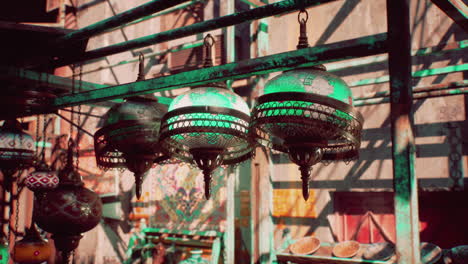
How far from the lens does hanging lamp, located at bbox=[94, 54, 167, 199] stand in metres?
2.59

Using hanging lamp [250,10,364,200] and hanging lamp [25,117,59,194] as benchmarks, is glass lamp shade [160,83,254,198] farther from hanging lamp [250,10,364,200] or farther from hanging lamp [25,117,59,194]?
hanging lamp [25,117,59,194]

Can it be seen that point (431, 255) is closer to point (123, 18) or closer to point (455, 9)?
point (455, 9)

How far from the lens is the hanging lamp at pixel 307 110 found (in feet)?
5.95

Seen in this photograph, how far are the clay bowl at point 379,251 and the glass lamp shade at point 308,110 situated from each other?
4.63 meters

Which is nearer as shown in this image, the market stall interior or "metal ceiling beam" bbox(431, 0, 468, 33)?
the market stall interior

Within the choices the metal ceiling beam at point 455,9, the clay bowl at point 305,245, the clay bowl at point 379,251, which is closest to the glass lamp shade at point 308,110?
the metal ceiling beam at point 455,9

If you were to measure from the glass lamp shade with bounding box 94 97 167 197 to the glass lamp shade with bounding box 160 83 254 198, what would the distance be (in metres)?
0.30

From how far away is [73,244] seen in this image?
2.93 m

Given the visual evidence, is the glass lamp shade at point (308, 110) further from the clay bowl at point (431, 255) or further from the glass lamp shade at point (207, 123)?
the clay bowl at point (431, 255)

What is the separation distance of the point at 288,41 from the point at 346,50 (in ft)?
21.3

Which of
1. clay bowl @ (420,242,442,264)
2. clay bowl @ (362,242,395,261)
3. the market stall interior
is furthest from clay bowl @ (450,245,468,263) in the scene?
clay bowl @ (362,242,395,261)

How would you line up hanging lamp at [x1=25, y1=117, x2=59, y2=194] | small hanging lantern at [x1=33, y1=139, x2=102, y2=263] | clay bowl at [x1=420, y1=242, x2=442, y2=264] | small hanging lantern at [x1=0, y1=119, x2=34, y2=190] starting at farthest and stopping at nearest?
clay bowl at [x1=420, y1=242, x2=442, y2=264] < small hanging lantern at [x1=0, y1=119, x2=34, y2=190] < hanging lamp at [x1=25, y1=117, x2=59, y2=194] < small hanging lantern at [x1=33, y1=139, x2=102, y2=263]

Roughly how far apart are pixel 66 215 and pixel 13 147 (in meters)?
1.22

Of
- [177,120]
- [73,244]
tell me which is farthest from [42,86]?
[177,120]
